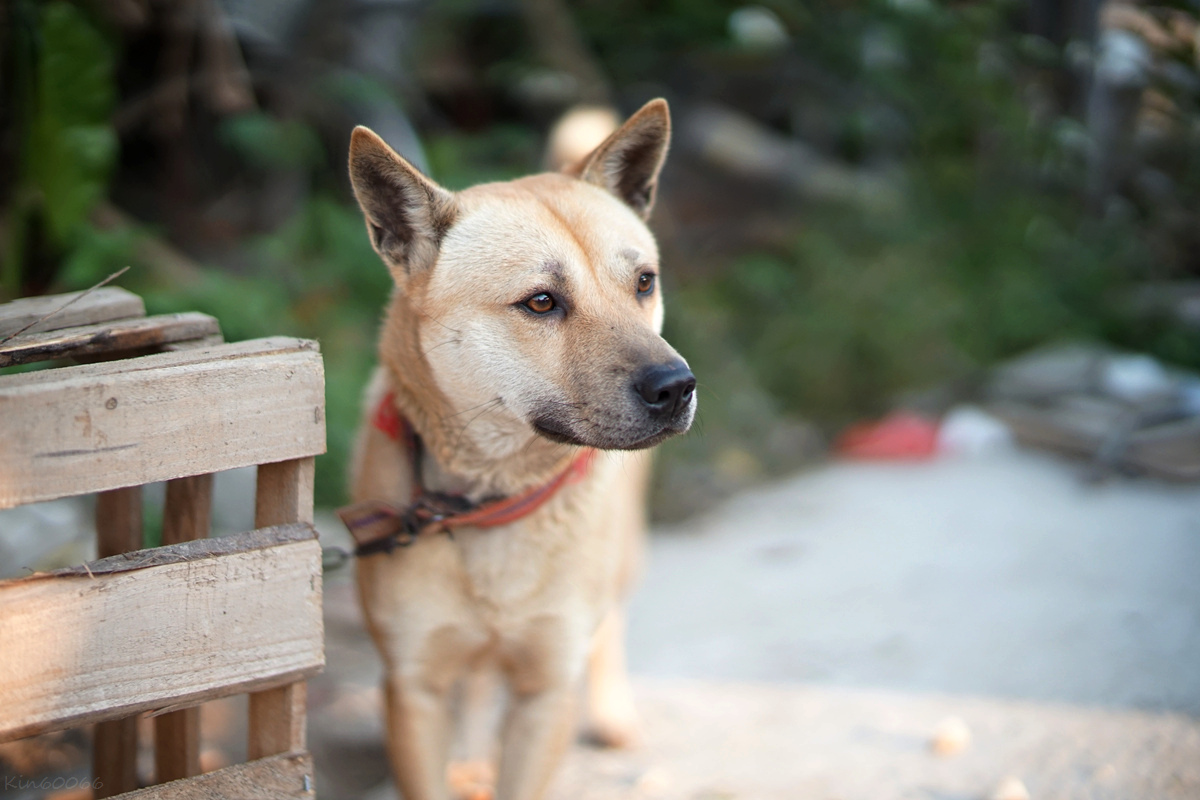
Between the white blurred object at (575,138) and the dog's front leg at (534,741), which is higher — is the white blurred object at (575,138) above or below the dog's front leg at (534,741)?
above

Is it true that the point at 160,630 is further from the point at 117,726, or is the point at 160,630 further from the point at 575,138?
the point at 575,138

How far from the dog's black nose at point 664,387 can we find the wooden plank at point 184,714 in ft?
3.07

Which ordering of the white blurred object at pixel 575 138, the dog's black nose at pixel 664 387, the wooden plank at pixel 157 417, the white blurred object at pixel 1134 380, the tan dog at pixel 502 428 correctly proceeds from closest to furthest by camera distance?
the wooden plank at pixel 157 417
the dog's black nose at pixel 664 387
the tan dog at pixel 502 428
the white blurred object at pixel 575 138
the white blurred object at pixel 1134 380

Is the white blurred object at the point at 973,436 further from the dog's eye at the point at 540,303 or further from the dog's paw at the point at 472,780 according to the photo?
the dog's eye at the point at 540,303

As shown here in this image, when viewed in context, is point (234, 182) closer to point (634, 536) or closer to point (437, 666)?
point (634, 536)

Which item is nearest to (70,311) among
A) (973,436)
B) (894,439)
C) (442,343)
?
(442,343)

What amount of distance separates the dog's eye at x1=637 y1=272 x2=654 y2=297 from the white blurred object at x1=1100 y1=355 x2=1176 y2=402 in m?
3.59

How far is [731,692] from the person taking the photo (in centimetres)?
300

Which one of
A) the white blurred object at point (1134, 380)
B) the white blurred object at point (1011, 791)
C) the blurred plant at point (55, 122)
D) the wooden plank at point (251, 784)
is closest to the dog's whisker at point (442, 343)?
the wooden plank at point (251, 784)

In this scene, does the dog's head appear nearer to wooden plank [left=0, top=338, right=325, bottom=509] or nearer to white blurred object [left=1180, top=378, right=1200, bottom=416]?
wooden plank [left=0, top=338, right=325, bottom=509]

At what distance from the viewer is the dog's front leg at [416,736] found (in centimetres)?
204

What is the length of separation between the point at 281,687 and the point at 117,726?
49 cm

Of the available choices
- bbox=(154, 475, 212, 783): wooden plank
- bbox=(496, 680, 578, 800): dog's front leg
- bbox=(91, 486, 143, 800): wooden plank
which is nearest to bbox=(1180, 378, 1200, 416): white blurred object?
bbox=(496, 680, 578, 800): dog's front leg

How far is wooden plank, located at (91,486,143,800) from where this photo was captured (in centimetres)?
183
